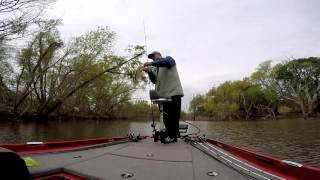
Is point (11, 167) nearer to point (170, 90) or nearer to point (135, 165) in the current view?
point (135, 165)

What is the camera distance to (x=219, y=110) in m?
58.3

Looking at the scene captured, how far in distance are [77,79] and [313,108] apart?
45.3 meters

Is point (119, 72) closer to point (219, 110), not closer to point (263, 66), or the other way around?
point (219, 110)

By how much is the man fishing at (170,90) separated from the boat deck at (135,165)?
141 centimetres

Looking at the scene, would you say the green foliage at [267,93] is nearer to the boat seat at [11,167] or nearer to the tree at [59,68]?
the tree at [59,68]

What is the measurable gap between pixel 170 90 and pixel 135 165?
245cm

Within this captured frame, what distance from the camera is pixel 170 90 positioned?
538 centimetres

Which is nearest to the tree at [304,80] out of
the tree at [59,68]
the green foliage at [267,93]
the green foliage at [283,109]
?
the green foliage at [267,93]

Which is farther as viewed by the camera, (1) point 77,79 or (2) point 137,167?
(1) point 77,79

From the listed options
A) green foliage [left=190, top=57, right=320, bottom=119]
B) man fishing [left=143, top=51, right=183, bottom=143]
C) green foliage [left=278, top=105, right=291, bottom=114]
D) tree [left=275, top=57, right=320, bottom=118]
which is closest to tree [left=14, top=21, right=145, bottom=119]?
man fishing [left=143, top=51, right=183, bottom=143]

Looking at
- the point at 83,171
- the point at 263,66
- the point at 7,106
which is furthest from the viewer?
the point at 263,66

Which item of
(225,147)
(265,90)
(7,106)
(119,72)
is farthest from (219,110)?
(225,147)

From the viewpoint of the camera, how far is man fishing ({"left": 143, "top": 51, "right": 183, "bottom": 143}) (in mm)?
5293

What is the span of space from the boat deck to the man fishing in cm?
141
